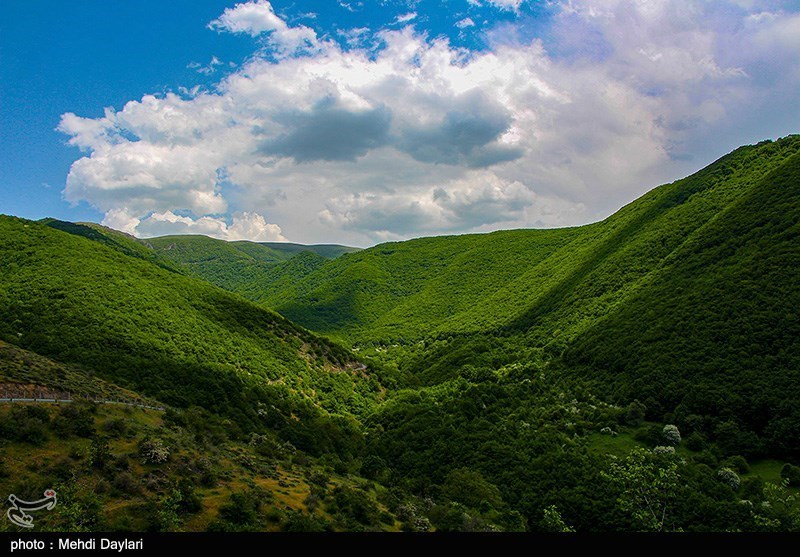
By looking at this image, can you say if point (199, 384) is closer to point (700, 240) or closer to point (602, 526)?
point (602, 526)

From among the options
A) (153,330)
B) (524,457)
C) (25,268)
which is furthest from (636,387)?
(25,268)

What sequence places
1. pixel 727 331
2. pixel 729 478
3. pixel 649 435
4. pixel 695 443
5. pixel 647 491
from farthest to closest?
1. pixel 727 331
2. pixel 649 435
3. pixel 695 443
4. pixel 729 478
5. pixel 647 491

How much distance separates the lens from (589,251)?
15212cm

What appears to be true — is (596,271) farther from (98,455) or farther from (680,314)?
(98,455)

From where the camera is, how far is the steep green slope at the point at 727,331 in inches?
2153

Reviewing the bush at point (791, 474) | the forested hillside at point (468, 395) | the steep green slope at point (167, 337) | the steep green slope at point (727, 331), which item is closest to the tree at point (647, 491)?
the forested hillside at point (468, 395)

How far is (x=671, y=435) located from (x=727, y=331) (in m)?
22.4

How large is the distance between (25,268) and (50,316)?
25.1 meters

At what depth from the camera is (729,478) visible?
4384 centimetres

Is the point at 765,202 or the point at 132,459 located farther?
the point at 765,202

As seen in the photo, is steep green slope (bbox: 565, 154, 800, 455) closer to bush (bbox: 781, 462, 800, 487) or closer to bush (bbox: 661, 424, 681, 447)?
bush (bbox: 661, 424, 681, 447)

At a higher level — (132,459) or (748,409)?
(132,459)

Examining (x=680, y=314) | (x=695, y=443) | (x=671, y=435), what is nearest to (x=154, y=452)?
(x=671, y=435)

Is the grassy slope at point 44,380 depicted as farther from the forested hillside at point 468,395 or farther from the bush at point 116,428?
the bush at point 116,428
